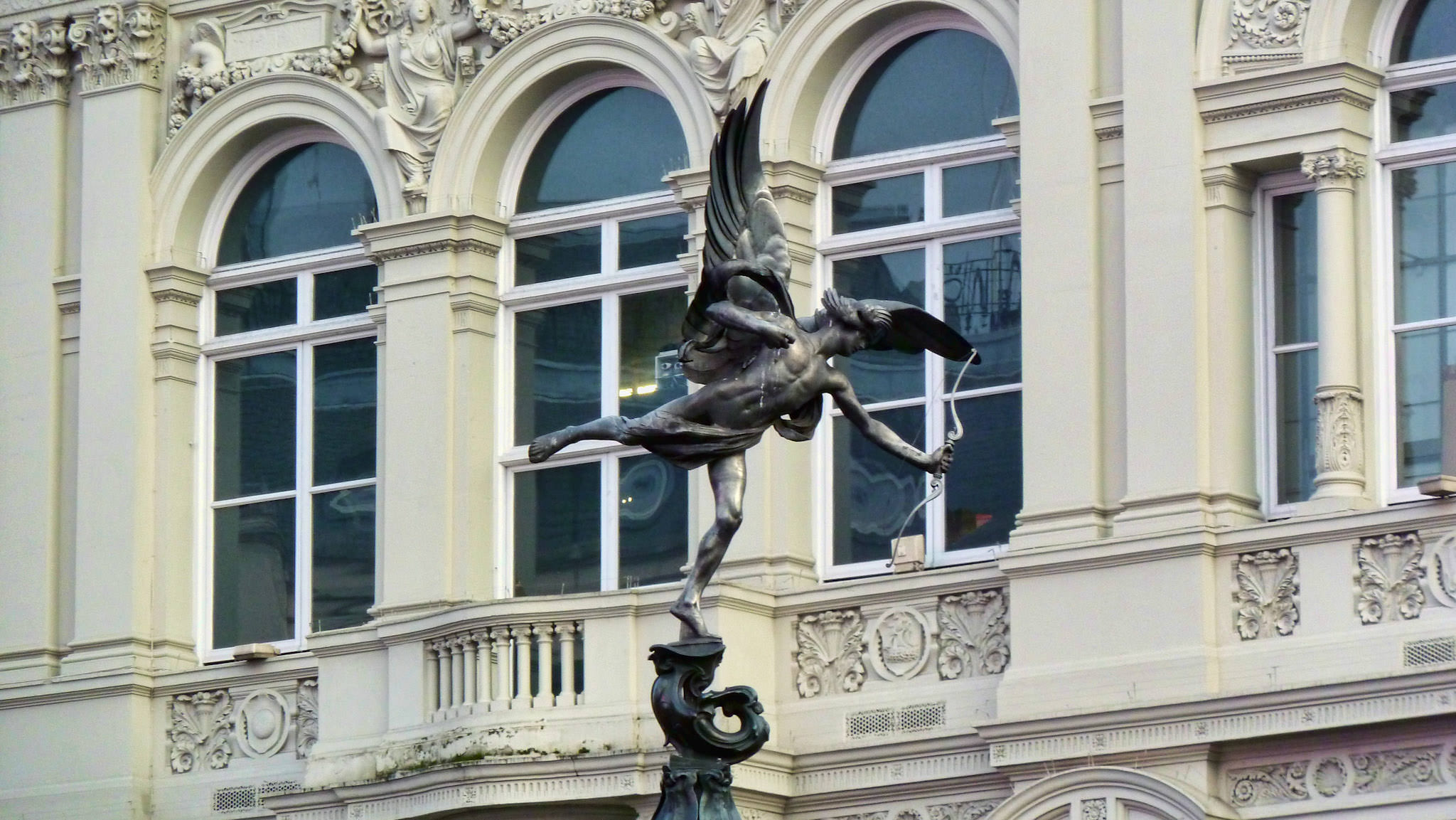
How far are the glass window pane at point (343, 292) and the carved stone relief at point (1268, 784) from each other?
28.1 ft

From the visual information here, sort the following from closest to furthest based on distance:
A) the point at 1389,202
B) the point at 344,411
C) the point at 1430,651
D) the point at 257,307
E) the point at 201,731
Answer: the point at 1430,651
the point at 1389,202
the point at 201,731
the point at 344,411
the point at 257,307

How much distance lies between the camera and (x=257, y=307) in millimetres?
29625

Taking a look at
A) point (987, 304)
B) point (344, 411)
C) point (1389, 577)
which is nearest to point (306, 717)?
point (344, 411)

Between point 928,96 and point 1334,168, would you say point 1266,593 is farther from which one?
point 928,96

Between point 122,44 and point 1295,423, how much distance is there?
10.4m

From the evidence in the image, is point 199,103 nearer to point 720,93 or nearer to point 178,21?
point 178,21

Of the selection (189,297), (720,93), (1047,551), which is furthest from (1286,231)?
(189,297)

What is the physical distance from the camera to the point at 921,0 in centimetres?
2623

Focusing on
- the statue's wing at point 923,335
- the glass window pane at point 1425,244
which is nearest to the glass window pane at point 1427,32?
the glass window pane at point 1425,244

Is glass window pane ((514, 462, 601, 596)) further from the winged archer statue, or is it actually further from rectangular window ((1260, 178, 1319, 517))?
the winged archer statue

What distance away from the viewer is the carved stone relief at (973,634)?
2484cm

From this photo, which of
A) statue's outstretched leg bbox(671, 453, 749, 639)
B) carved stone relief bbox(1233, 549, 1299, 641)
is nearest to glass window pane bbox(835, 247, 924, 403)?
carved stone relief bbox(1233, 549, 1299, 641)

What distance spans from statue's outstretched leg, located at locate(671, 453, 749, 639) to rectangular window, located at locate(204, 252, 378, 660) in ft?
45.6

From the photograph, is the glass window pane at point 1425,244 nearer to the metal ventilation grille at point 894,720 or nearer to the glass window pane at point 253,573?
the metal ventilation grille at point 894,720
